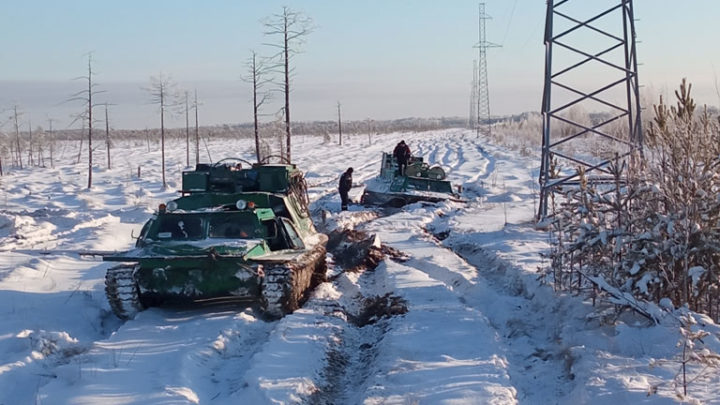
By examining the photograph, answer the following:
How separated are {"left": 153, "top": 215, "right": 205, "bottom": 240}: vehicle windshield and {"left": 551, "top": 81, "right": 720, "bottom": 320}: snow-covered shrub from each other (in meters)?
5.42

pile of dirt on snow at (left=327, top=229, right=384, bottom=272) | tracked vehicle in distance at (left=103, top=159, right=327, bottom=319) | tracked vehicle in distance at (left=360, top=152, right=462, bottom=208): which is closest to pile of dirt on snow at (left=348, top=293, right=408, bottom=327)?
tracked vehicle in distance at (left=103, top=159, right=327, bottom=319)

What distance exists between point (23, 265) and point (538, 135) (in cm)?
6201

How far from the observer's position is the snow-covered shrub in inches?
319

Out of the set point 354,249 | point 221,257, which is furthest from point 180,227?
point 354,249

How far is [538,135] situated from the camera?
7156cm

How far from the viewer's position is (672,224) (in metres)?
8.17

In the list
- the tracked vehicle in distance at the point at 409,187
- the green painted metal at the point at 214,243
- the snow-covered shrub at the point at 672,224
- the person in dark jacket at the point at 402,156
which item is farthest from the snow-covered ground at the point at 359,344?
the person in dark jacket at the point at 402,156

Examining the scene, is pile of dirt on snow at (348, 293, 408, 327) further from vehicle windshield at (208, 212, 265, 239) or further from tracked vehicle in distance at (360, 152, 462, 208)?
tracked vehicle in distance at (360, 152, 462, 208)

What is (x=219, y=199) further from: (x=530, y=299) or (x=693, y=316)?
(x=693, y=316)

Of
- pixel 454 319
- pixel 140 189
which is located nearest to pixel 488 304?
pixel 454 319

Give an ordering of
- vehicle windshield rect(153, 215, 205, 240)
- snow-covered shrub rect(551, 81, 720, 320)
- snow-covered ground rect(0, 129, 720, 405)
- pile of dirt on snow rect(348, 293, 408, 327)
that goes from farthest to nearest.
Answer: vehicle windshield rect(153, 215, 205, 240) → pile of dirt on snow rect(348, 293, 408, 327) → snow-covered shrub rect(551, 81, 720, 320) → snow-covered ground rect(0, 129, 720, 405)

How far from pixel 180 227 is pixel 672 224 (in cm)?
674

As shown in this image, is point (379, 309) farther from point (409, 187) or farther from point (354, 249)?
point (409, 187)

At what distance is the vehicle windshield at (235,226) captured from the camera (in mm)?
11430
